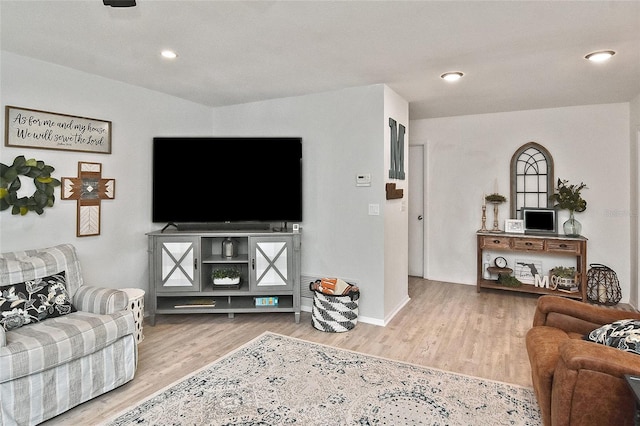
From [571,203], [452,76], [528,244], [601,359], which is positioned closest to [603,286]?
[528,244]

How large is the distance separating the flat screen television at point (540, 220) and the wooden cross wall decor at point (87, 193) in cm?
489

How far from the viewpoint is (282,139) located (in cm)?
390

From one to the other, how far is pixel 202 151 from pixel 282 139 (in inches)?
33.4

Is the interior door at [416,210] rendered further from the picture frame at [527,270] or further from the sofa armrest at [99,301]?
the sofa armrest at [99,301]

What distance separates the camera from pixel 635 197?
416 cm

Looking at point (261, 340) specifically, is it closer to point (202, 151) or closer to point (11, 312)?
point (11, 312)

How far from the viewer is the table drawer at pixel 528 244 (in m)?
4.47

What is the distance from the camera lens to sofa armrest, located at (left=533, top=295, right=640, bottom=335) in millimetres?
2156

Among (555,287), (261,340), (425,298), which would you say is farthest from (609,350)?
(555,287)

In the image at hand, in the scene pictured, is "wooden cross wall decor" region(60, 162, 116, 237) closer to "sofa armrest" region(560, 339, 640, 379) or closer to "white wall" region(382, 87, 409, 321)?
"white wall" region(382, 87, 409, 321)

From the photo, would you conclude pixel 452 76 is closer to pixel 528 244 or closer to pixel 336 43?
pixel 336 43

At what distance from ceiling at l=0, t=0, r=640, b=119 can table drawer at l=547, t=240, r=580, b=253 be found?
170cm

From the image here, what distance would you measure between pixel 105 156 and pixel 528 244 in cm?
481

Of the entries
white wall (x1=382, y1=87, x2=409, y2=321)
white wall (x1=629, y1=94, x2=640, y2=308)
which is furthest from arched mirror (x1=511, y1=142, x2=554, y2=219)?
white wall (x1=382, y1=87, x2=409, y2=321)
